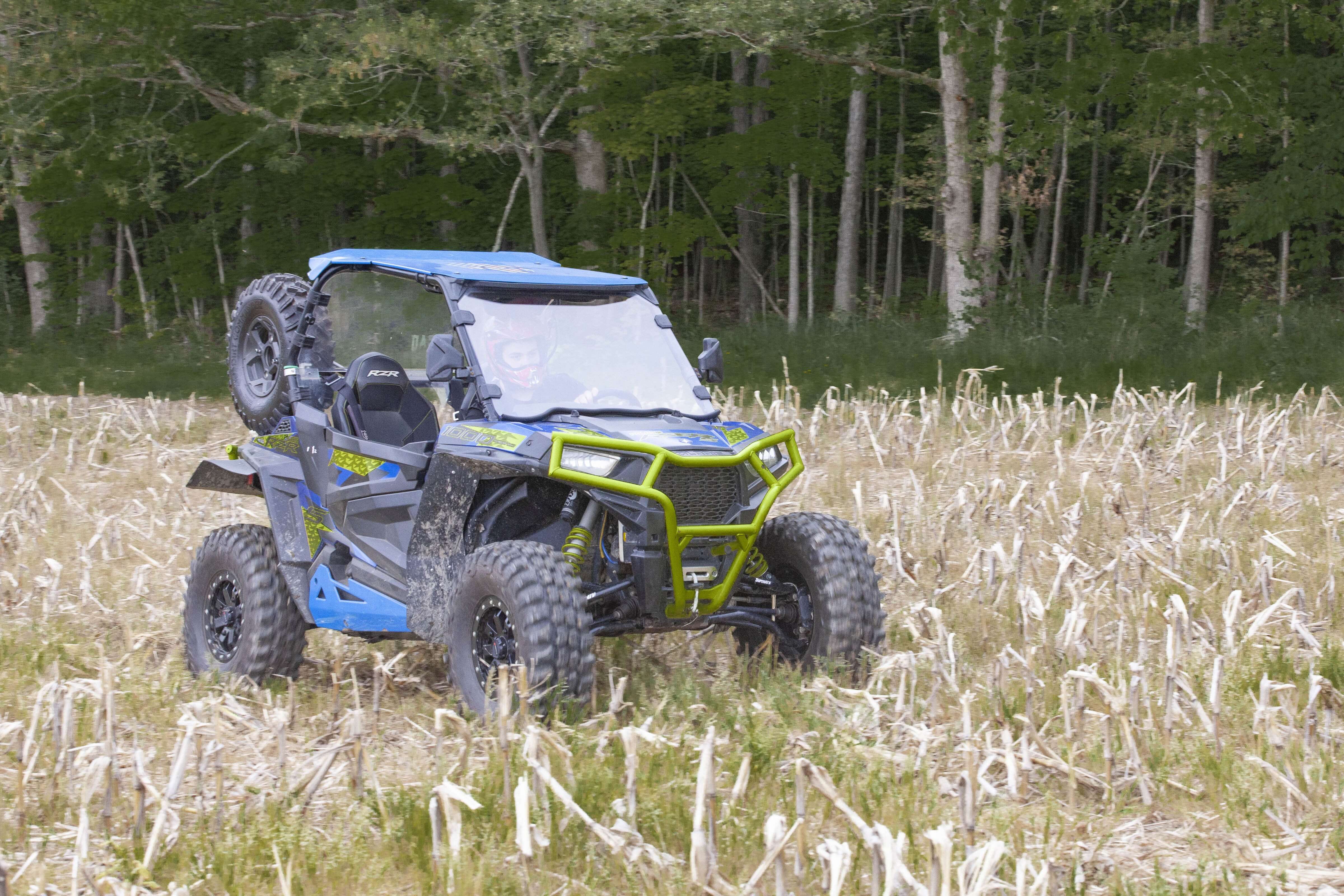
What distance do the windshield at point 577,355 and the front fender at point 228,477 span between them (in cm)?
165

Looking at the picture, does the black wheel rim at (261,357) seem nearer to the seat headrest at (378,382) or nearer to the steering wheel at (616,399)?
the seat headrest at (378,382)

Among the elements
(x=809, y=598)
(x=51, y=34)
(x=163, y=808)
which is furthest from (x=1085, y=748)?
(x=51, y=34)

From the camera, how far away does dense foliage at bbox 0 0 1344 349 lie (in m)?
20.4

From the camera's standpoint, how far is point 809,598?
5.91m

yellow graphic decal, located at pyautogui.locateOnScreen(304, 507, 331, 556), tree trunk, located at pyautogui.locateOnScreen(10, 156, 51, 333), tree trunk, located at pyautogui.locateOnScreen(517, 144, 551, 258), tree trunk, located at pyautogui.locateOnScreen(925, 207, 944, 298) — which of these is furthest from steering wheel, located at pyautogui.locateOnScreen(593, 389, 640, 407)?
tree trunk, located at pyautogui.locateOnScreen(10, 156, 51, 333)

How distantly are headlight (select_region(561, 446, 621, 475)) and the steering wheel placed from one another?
0.52 meters

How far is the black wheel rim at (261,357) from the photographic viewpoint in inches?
263

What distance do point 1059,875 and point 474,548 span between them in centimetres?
267

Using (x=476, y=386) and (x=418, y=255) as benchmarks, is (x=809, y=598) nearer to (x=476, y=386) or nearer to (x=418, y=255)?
(x=476, y=386)

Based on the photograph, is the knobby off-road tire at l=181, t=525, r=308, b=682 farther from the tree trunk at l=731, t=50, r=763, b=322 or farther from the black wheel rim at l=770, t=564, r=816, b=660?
the tree trunk at l=731, t=50, r=763, b=322

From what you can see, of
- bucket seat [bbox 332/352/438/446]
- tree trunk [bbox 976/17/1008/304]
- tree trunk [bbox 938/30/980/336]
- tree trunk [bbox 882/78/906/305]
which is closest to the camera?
bucket seat [bbox 332/352/438/446]

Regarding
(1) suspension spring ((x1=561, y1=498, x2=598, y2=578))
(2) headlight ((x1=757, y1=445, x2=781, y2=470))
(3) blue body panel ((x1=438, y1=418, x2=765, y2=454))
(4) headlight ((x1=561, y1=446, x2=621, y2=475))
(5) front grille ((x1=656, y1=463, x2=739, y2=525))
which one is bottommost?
(1) suspension spring ((x1=561, y1=498, x2=598, y2=578))

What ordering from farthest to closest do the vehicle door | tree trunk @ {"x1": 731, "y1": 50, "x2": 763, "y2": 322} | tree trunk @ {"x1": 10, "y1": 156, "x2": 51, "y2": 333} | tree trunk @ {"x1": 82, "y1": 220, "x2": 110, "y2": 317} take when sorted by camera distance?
tree trunk @ {"x1": 82, "y1": 220, "x2": 110, "y2": 317} → tree trunk @ {"x1": 10, "y1": 156, "x2": 51, "y2": 333} → tree trunk @ {"x1": 731, "y1": 50, "x2": 763, "y2": 322} → the vehicle door

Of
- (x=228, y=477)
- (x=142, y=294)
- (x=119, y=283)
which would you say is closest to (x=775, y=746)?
(x=228, y=477)
